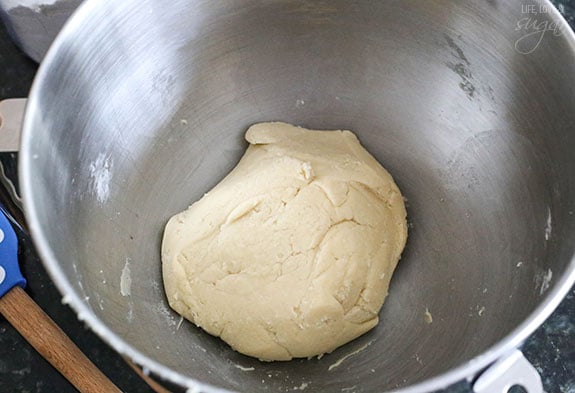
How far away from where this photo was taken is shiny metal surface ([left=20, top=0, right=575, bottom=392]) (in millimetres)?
1009

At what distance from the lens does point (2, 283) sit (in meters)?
1.18

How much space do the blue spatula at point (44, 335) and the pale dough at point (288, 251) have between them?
185 mm

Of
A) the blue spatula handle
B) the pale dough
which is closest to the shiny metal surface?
the pale dough

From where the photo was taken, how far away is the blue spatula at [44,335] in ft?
3.70

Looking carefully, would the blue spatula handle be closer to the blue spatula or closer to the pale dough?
the blue spatula

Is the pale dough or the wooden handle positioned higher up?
the pale dough

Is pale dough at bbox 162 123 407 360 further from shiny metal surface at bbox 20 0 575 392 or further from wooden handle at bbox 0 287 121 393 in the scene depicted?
wooden handle at bbox 0 287 121 393

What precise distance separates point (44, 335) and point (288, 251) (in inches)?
17.9

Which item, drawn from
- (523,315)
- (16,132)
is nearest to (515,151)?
(523,315)

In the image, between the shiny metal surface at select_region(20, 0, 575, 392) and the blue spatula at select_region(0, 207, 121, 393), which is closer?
the shiny metal surface at select_region(20, 0, 575, 392)

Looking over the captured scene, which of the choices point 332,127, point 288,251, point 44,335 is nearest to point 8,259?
point 44,335

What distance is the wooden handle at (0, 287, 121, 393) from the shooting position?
1.13 metres

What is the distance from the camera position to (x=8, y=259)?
3.97ft

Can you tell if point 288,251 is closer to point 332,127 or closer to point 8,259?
point 332,127
